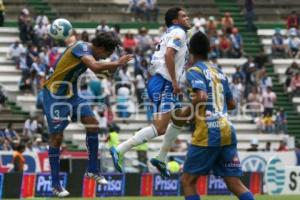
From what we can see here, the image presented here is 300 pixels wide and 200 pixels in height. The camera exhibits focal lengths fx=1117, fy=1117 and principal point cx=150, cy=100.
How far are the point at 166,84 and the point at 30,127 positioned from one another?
15.6 m

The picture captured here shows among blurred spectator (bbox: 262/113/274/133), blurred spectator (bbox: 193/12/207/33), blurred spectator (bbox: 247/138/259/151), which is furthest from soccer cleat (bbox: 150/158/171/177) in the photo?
blurred spectator (bbox: 193/12/207/33)

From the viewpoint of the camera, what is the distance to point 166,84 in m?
18.2

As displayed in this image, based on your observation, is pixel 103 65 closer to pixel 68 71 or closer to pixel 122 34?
pixel 68 71

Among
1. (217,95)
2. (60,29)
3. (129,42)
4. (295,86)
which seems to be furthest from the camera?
(295,86)

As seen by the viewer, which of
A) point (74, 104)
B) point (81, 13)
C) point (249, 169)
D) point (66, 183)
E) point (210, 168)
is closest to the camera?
point (210, 168)

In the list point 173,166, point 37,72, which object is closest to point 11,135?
point 37,72

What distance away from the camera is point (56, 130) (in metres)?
18.1

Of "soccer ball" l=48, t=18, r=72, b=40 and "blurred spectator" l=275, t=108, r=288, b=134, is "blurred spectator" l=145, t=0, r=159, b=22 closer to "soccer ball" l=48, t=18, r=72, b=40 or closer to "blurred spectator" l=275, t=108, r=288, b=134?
"blurred spectator" l=275, t=108, r=288, b=134

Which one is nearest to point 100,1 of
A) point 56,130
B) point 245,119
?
point 245,119

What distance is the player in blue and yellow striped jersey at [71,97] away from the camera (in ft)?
57.7

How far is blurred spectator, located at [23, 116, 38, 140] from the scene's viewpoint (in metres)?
33.0

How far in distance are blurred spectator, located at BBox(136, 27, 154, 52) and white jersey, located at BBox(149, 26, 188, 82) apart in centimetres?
1981

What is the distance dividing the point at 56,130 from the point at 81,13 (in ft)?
76.1

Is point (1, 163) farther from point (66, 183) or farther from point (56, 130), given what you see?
point (56, 130)
